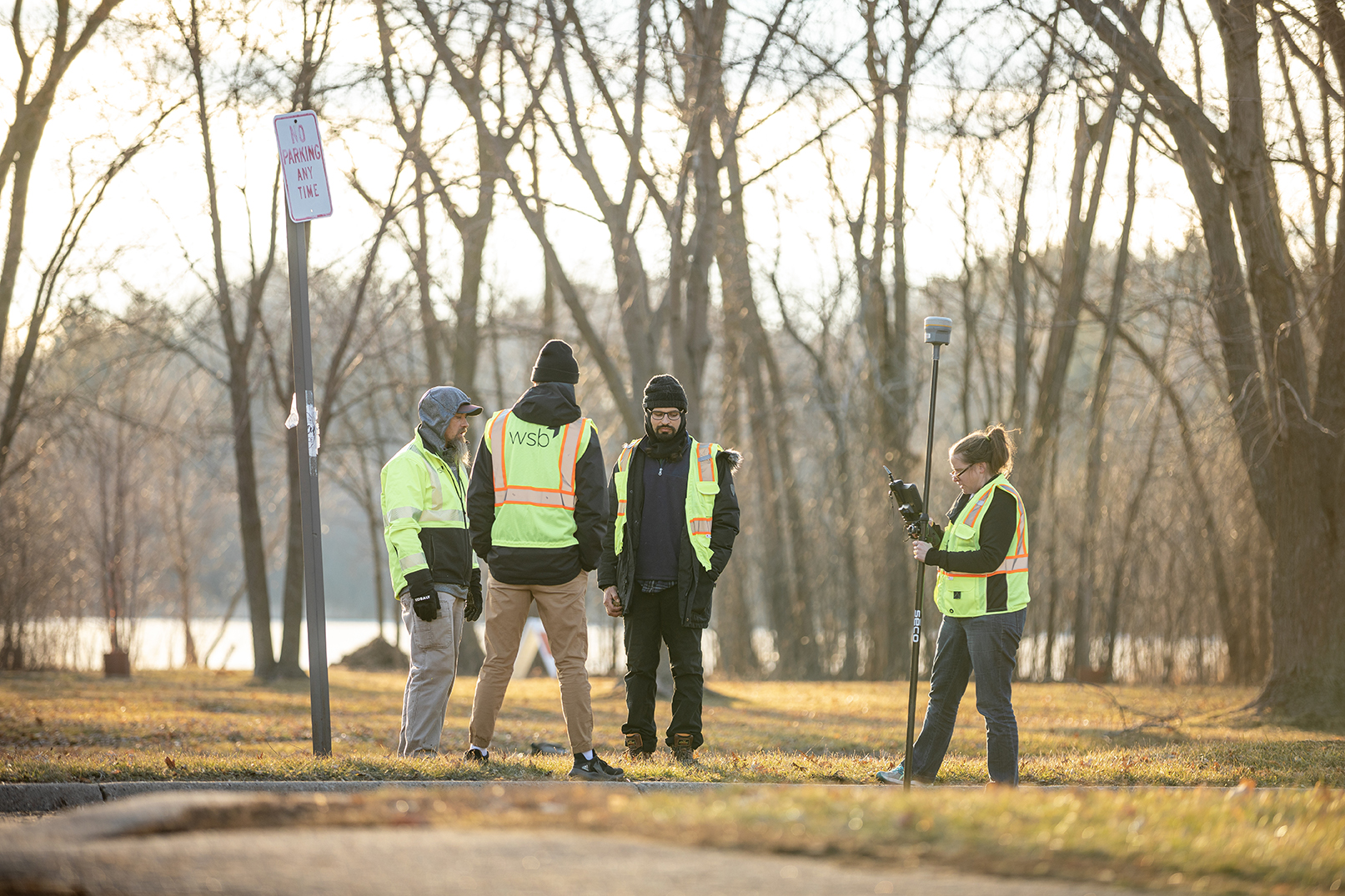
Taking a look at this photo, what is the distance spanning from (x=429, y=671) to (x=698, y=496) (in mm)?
1898

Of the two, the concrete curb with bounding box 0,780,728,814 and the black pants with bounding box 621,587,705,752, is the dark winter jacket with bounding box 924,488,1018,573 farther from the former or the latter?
the concrete curb with bounding box 0,780,728,814

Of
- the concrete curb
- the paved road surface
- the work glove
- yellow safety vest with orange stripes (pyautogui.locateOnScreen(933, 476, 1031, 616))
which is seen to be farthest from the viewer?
the work glove

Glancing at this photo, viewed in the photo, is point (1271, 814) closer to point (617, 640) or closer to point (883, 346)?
point (883, 346)

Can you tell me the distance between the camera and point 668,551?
25.3 ft

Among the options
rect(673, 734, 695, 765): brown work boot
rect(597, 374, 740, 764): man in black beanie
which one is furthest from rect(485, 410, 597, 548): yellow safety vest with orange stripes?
rect(673, 734, 695, 765): brown work boot

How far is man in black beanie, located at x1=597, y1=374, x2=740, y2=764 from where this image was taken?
25.2 feet

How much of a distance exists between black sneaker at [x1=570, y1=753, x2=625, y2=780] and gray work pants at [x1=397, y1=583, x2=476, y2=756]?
103 centimetres

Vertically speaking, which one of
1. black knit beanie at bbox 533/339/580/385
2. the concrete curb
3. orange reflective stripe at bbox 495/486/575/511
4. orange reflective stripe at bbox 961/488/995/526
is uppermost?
black knit beanie at bbox 533/339/580/385

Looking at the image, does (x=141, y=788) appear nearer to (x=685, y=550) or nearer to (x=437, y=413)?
(x=437, y=413)

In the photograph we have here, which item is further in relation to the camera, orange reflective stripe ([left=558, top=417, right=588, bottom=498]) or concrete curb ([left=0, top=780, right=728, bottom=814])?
orange reflective stripe ([left=558, top=417, right=588, bottom=498])

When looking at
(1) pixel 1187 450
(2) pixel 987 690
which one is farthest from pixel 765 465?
(2) pixel 987 690

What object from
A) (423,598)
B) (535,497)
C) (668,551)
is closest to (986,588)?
(668,551)

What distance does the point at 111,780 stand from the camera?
7.03m

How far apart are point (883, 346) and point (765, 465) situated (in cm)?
456
